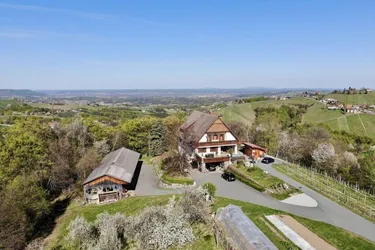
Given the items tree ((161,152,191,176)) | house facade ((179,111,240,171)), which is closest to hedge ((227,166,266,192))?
house facade ((179,111,240,171))

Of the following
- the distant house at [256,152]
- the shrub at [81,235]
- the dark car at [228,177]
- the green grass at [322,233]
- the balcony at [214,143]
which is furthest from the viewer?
the distant house at [256,152]

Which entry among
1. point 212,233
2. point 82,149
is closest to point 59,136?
point 82,149

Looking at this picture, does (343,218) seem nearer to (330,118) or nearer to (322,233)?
(322,233)

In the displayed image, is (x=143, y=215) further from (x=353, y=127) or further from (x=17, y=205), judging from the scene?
(x=353, y=127)

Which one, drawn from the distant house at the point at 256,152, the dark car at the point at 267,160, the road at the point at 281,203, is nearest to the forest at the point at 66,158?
the distant house at the point at 256,152

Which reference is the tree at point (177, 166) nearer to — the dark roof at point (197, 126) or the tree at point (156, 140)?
the dark roof at point (197, 126)

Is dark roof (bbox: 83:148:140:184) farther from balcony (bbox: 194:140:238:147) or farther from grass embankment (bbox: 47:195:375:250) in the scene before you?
balcony (bbox: 194:140:238:147)

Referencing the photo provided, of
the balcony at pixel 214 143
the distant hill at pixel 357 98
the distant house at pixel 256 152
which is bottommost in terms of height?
the distant house at pixel 256 152

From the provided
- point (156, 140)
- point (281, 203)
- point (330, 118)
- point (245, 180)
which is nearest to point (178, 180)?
point (245, 180)
